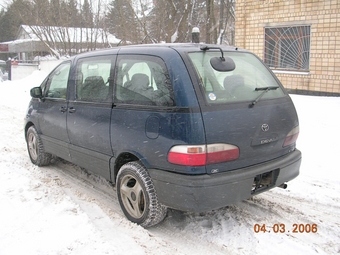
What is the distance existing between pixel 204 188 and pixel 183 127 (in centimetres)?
57

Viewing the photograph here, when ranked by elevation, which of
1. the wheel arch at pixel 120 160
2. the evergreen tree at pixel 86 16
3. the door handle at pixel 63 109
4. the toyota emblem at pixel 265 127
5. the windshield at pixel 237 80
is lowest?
the wheel arch at pixel 120 160

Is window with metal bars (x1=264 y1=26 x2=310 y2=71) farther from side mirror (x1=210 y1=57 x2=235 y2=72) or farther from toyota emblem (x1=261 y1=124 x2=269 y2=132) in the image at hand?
toyota emblem (x1=261 y1=124 x2=269 y2=132)

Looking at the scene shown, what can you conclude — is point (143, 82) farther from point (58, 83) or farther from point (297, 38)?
point (297, 38)

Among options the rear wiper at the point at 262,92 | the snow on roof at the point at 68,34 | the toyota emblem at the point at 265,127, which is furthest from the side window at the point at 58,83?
the snow on roof at the point at 68,34

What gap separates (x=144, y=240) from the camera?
3.29 m

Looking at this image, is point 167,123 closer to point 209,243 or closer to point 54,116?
point 209,243

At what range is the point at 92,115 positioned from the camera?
4.02 m

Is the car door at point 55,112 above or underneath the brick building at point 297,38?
underneath

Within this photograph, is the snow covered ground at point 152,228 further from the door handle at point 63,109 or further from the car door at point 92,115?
the door handle at point 63,109
